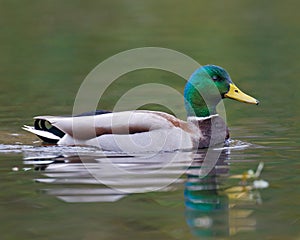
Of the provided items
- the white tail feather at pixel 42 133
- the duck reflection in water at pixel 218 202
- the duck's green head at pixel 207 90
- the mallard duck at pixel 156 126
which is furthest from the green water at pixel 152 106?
the duck's green head at pixel 207 90

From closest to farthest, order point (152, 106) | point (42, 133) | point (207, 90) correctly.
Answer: point (42, 133)
point (207, 90)
point (152, 106)

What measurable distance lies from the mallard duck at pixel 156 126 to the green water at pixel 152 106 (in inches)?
16.1

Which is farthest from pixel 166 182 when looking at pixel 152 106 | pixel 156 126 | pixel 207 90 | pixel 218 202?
pixel 152 106

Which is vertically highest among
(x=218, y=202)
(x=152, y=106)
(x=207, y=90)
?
(x=207, y=90)

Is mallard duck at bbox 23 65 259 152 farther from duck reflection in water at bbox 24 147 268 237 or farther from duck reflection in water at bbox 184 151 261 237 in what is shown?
duck reflection in water at bbox 184 151 261 237

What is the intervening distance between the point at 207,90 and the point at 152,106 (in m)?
2.53

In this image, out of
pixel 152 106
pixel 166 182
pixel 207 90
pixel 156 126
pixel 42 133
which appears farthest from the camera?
pixel 152 106

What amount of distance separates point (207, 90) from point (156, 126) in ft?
3.47

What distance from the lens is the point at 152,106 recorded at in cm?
1345

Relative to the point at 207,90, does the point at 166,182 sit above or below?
below

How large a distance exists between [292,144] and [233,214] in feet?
11.0

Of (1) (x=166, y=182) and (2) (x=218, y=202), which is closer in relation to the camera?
(2) (x=218, y=202)

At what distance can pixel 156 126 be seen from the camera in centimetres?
1036

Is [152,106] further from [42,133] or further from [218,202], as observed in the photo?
[218,202]
